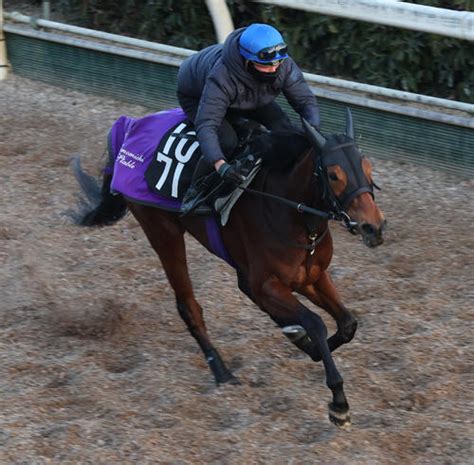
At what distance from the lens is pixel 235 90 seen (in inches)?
221

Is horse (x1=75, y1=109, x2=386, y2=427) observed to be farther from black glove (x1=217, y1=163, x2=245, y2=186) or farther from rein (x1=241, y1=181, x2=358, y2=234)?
black glove (x1=217, y1=163, x2=245, y2=186)

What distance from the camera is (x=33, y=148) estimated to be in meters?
9.32

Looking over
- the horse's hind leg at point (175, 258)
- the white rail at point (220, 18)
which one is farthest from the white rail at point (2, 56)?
the horse's hind leg at point (175, 258)

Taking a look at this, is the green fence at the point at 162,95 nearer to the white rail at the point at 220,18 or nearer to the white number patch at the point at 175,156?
the white rail at the point at 220,18

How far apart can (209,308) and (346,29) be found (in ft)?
11.3

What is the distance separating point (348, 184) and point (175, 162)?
1.44 metres

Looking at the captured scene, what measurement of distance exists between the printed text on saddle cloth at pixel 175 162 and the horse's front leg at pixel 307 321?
832mm

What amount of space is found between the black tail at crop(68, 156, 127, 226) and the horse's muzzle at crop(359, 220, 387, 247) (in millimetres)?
2356

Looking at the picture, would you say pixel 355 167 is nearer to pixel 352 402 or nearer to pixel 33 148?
pixel 352 402

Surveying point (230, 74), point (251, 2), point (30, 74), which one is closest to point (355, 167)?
point (230, 74)

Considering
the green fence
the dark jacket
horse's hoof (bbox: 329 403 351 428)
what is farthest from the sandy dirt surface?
the dark jacket

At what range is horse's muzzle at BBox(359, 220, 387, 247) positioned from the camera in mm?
4875

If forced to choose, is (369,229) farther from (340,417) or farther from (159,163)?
(159,163)

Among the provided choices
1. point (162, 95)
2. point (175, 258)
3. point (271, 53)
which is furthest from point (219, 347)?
point (162, 95)
